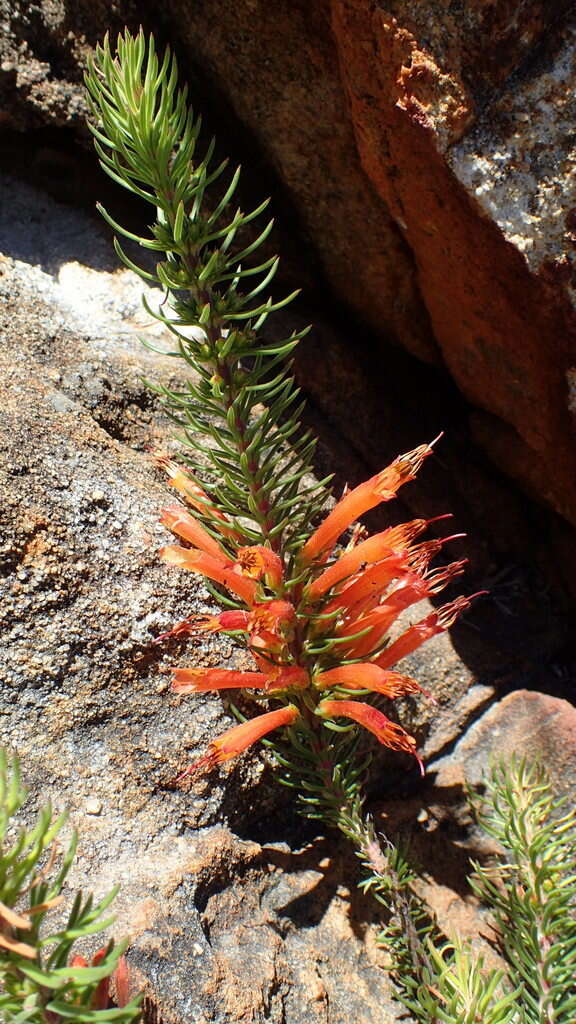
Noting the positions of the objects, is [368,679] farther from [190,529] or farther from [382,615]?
[190,529]

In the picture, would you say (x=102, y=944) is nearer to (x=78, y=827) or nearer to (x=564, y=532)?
(x=78, y=827)

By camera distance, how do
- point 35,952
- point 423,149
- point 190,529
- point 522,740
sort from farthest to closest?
point 522,740
point 423,149
point 190,529
point 35,952

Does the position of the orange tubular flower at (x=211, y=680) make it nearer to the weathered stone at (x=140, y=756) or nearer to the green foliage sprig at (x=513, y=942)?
the weathered stone at (x=140, y=756)

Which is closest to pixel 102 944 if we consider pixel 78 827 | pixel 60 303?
pixel 78 827

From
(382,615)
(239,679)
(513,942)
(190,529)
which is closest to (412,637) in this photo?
(382,615)

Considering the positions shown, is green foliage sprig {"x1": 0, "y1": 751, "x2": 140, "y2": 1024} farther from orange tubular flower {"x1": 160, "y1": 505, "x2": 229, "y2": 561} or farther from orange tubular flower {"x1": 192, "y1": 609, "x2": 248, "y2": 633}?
orange tubular flower {"x1": 160, "y1": 505, "x2": 229, "y2": 561}

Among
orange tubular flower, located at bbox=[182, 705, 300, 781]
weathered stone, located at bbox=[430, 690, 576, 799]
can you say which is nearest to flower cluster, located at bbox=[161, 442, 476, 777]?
orange tubular flower, located at bbox=[182, 705, 300, 781]
